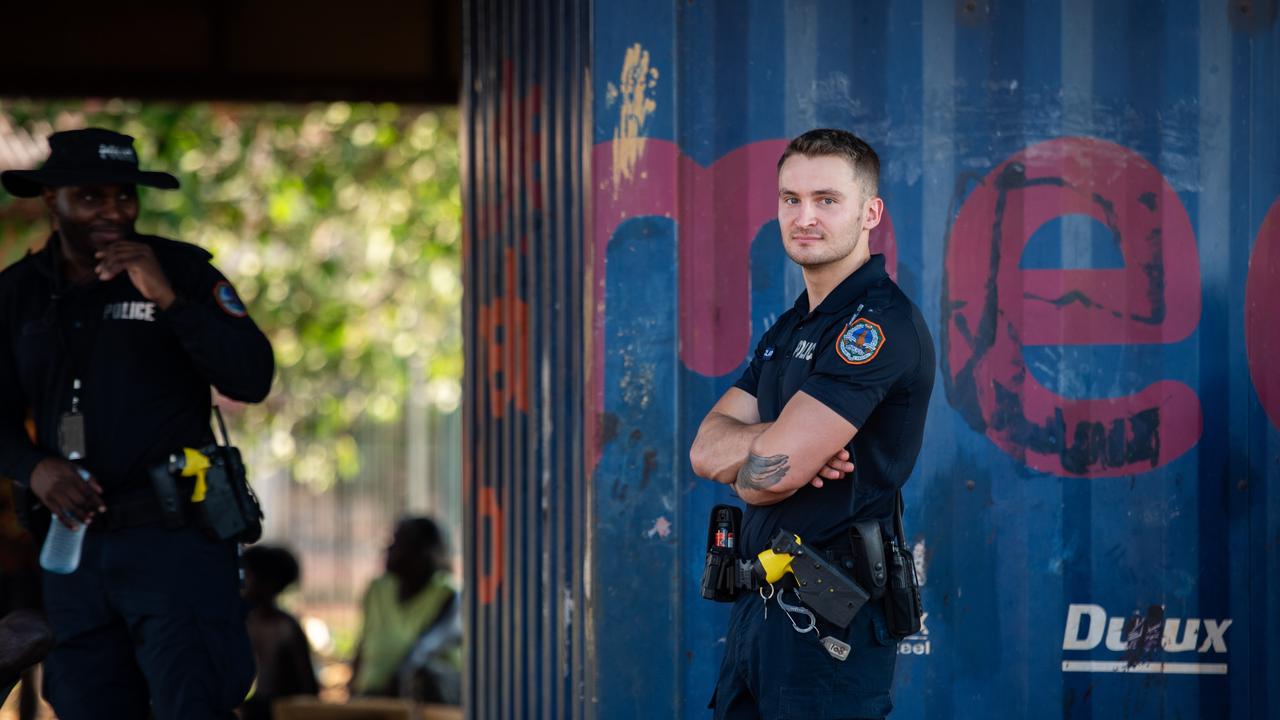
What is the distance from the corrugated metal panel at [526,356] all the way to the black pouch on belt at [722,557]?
39.7 inches

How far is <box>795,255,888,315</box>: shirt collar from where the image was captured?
3.10m

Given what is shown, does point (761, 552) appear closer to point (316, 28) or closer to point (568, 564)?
point (568, 564)

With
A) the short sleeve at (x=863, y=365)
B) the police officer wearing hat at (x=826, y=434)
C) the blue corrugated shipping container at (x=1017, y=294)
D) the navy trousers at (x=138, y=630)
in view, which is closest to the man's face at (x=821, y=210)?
the police officer wearing hat at (x=826, y=434)

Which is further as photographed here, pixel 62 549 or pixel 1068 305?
pixel 1068 305

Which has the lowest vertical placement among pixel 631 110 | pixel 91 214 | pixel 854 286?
pixel 854 286

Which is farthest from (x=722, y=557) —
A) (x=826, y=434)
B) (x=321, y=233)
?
(x=321, y=233)

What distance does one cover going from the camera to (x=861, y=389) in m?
2.95

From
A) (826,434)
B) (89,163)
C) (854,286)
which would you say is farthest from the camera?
(89,163)

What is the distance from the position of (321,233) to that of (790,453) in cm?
963

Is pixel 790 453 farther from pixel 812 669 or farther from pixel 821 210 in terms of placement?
pixel 821 210

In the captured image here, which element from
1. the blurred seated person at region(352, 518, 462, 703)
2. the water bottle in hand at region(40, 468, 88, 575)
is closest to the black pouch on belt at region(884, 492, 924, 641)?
the water bottle in hand at region(40, 468, 88, 575)

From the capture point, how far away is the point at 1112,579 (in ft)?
13.4

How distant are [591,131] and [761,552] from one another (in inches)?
57.9

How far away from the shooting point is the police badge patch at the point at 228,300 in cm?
416
